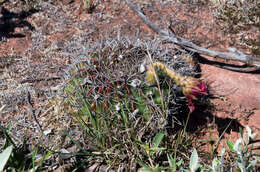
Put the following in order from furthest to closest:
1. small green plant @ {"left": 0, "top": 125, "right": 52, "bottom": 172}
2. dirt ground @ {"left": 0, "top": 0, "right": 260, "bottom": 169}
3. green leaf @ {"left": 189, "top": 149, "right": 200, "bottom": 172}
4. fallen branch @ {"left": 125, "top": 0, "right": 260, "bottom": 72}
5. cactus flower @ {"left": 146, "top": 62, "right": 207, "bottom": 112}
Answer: fallen branch @ {"left": 125, "top": 0, "right": 260, "bottom": 72}, dirt ground @ {"left": 0, "top": 0, "right": 260, "bottom": 169}, cactus flower @ {"left": 146, "top": 62, "right": 207, "bottom": 112}, small green plant @ {"left": 0, "top": 125, "right": 52, "bottom": 172}, green leaf @ {"left": 189, "top": 149, "right": 200, "bottom": 172}

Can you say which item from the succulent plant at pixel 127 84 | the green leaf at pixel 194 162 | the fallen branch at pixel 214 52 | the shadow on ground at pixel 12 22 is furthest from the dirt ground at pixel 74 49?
the green leaf at pixel 194 162

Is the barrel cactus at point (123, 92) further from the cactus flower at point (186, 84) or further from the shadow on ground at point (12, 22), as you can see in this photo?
the shadow on ground at point (12, 22)

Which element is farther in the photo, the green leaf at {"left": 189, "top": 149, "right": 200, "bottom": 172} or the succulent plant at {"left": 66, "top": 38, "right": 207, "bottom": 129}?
the succulent plant at {"left": 66, "top": 38, "right": 207, "bottom": 129}

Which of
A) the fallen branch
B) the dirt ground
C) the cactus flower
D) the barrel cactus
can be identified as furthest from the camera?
the fallen branch

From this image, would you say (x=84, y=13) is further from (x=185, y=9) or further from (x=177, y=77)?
(x=177, y=77)

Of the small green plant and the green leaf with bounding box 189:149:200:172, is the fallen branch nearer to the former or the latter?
the green leaf with bounding box 189:149:200:172

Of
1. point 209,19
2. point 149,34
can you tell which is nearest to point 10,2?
point 149,34

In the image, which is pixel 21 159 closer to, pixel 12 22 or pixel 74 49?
pixel 74 49

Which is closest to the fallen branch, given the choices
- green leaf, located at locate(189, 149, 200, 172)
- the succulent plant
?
the succulent plant

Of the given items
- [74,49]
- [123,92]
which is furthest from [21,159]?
[74,49]

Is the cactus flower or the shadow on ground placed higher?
the shadow on ground
